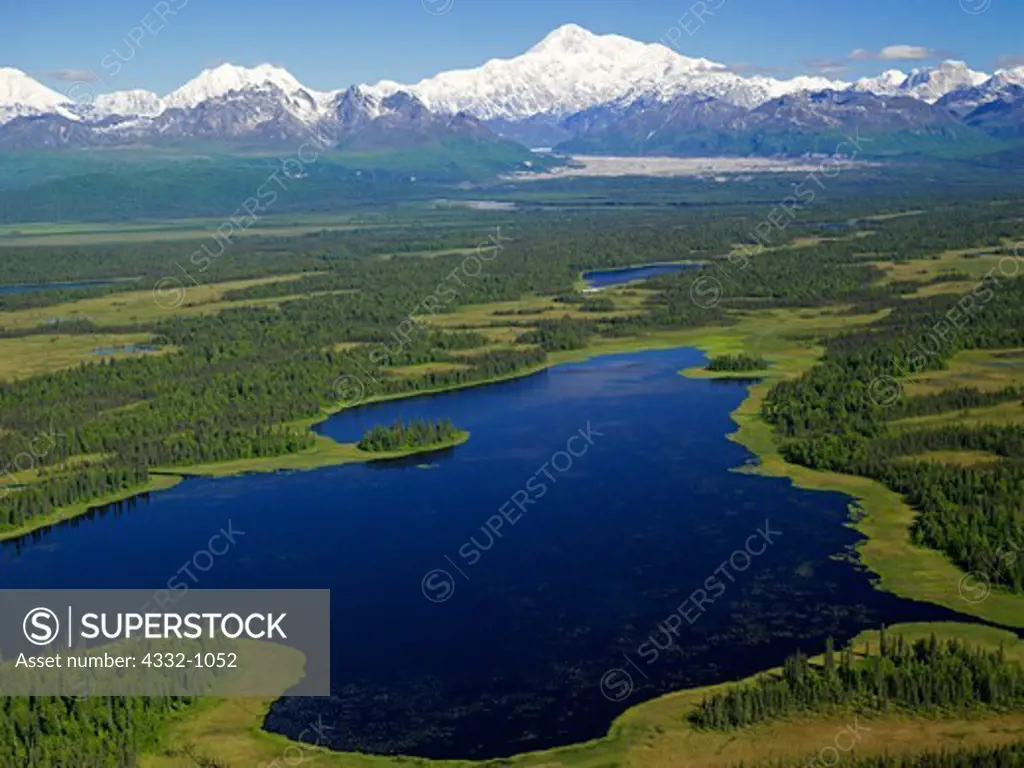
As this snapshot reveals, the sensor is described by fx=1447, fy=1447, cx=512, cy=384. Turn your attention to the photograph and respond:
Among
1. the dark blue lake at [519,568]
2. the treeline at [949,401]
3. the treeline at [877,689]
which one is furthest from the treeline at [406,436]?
the treeline at [877,689]

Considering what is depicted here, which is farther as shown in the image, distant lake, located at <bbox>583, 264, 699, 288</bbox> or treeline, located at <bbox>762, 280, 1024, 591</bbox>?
distant lake, located at <bbox>583, 264, 699, 288</bbox>

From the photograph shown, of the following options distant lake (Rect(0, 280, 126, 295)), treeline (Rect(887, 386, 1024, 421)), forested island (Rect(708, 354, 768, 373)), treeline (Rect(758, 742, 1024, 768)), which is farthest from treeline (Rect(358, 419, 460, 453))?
distant lake (Rect(0, 280, 126, 295))

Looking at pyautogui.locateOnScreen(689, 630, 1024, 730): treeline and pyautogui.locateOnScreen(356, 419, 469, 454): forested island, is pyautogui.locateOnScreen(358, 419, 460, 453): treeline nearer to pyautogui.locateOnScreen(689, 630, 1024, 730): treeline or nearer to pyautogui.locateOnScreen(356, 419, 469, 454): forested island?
pyautogui.locateOnScreen(356, 419, 469, 454): forested island

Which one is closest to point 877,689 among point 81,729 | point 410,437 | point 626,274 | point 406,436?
point 81,729

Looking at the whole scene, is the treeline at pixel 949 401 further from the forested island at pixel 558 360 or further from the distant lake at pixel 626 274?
the distant lake at pixel 626 274

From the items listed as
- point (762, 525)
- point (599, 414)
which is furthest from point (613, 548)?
point (599, 414)

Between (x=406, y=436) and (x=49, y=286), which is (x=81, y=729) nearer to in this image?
(x=406, y=436)
